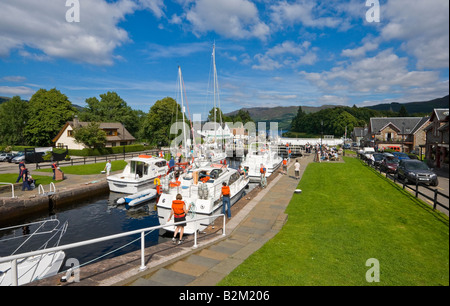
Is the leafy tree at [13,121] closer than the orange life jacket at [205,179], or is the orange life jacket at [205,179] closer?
the orange life jacket at [205,179]

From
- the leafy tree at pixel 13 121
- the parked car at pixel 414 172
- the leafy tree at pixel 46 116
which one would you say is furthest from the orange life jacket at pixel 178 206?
the leafy tree at pixel 13 121

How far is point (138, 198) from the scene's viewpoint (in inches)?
812

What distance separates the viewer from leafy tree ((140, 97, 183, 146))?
206 feet

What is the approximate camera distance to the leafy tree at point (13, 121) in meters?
56.2

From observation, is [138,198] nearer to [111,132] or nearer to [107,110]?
[111,132]

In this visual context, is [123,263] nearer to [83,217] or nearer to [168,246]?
[168,246]

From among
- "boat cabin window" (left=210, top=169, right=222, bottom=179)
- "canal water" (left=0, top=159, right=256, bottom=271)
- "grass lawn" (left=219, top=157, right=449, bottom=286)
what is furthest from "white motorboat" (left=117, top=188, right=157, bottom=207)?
"grass lawn" (left=219, top=157, right=449, bottom=286)

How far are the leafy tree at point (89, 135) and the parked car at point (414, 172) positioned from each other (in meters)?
45.5

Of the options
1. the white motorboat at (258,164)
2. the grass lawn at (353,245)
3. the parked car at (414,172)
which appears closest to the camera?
the grass lawn at (353,245)

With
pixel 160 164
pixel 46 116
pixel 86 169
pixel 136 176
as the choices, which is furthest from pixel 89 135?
pixel 136 176

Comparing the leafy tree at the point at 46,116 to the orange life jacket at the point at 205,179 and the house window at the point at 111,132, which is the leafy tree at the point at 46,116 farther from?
the orange life jacket at the point at 205,179

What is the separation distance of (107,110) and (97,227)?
67.9 metres

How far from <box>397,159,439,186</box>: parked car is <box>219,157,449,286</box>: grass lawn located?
3.34 metres
